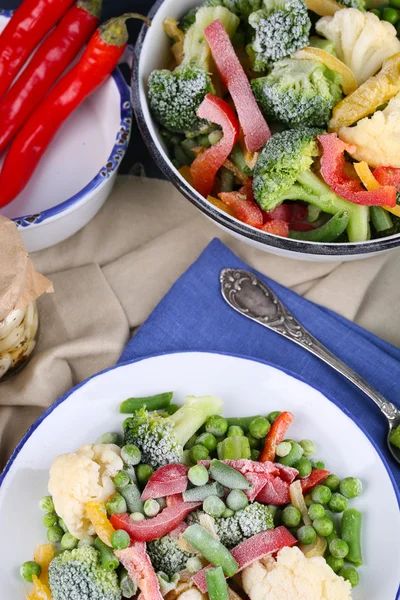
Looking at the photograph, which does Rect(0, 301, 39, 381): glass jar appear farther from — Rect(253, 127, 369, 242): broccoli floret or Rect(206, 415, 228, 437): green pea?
Rect(253, 127, 369, 242): broccoli floret

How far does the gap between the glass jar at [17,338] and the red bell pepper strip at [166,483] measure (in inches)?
23.1

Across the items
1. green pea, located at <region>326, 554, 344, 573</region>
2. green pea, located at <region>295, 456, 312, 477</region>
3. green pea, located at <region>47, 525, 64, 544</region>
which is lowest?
green pea, located at <region>326, 554, 344, 573</region>

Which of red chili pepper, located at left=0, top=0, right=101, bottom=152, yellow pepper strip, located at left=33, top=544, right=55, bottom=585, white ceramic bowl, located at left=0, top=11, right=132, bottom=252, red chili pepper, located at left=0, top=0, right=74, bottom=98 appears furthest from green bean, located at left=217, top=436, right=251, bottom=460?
red chili pepper, located at left=0, top=0, right=74, bottom=98

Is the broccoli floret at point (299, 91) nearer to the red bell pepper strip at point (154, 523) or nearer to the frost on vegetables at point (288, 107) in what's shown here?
the frost on vegetables at point (288, 107)

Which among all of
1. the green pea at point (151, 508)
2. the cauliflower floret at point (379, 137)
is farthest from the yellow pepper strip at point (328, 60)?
the green pea at point (151, 508)

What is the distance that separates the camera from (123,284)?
8.36 ft

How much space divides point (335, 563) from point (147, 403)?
0.70 metres

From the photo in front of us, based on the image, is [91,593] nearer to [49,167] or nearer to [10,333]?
[10,333]

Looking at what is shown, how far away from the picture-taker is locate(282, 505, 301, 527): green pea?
2031 mm

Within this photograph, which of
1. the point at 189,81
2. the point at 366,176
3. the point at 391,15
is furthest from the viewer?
the point at 391,15

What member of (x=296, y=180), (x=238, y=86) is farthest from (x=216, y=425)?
(x=238, y=86)

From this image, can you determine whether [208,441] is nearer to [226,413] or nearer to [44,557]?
[226,413]

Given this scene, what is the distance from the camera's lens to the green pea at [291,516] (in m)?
2.03

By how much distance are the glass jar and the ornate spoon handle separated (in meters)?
0.63
